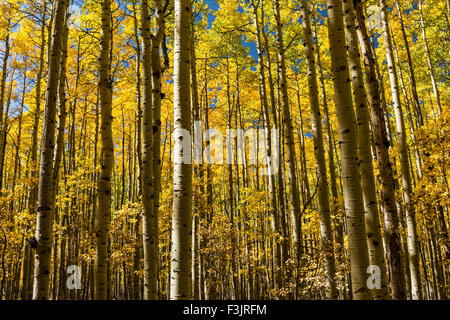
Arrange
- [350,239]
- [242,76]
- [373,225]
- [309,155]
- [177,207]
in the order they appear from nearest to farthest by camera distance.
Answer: [177,207] → [350,239] → [373,225] → [242,76] → [309,155]

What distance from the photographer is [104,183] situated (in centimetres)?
438

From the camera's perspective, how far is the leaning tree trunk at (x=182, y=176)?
257 centimetres

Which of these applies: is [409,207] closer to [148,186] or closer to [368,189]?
[368,189]

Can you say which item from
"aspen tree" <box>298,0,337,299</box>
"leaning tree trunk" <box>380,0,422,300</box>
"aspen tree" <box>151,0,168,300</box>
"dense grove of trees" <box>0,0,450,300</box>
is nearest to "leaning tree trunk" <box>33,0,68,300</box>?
"dense grove of trees" <box>0,0,450,300</box>

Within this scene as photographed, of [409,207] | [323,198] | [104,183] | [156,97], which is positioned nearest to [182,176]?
[104,183]

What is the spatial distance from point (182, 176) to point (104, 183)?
2168mm

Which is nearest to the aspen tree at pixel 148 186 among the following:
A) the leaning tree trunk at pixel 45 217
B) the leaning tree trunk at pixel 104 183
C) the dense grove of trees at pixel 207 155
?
the dense grove of trees at pixel 207 155

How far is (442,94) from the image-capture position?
44.6 ft

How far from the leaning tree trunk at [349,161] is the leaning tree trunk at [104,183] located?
327 cm

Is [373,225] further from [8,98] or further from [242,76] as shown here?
[8,98]
